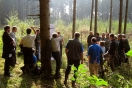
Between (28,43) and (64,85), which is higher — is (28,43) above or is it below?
above

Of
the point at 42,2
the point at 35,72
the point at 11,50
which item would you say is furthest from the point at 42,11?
the point at 35,72

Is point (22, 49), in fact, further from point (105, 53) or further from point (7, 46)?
point (105, 53)

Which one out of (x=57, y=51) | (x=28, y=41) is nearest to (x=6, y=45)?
(x=28, y=41)

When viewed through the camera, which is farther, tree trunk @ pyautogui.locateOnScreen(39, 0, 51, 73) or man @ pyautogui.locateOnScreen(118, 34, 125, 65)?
man @ pyautogui.locateOnScreen(118, 34, 125, 65)

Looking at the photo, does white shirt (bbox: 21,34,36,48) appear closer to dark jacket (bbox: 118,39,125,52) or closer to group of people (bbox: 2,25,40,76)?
group of people (bbox: 2,25,40,76)

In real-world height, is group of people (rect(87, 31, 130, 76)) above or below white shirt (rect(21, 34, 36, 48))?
below

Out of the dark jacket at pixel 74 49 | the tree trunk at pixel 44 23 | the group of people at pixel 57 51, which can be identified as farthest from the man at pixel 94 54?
the tree trunk at pixel 44 23

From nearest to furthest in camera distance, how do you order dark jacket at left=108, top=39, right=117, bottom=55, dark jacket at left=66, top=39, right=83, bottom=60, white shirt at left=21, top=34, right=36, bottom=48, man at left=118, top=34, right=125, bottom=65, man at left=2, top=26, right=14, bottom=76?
dark jacket at left=66, top=39, right=83, bottom=60 → man at left=2, top=26, right=14, bottom=76 → white shirt at left=21, top=34, right=36, bottom=48 → dark jacket at left=108, top=39, right=117, bottom=55 → man at left=118, top=34, right=125, bottom=65

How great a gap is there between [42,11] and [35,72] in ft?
7.45

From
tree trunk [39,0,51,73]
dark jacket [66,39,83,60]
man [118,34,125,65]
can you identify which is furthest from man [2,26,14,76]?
man [118,34,125,65]

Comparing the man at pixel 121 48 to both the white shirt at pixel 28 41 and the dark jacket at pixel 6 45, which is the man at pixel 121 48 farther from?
the dark jacket at pixel 6 45

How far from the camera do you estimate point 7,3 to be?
60.2m

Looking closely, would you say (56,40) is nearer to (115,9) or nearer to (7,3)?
(7,3)

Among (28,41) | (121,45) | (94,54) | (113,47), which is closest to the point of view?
(94,54)
